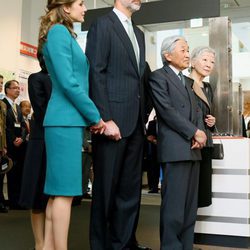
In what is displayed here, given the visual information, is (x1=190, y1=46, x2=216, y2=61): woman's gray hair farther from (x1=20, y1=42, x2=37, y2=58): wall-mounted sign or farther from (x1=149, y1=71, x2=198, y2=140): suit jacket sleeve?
(x1=20, y1=42, x2=37, y2=58): wall-mounted sign

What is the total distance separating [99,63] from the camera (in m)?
2.09

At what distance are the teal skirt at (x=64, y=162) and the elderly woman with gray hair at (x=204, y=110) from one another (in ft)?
3.30

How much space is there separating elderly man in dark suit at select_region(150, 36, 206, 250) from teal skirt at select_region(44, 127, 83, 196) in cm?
63

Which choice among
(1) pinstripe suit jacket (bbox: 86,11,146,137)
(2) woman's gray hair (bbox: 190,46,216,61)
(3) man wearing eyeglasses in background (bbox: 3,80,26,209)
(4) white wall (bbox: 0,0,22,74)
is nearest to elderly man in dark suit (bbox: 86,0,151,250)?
(1) pinstripe suit jacket (bbox: 86,11,146,137)

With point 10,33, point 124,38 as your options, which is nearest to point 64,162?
point 124,38

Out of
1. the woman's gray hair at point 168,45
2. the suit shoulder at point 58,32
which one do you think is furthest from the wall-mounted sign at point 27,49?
the suit shoulder at point 58,32

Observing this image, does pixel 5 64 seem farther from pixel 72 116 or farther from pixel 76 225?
pixel 72 116

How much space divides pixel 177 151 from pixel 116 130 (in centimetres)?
40

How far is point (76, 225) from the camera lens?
3.56 metres

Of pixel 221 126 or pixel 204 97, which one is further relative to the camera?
pixel 221 126

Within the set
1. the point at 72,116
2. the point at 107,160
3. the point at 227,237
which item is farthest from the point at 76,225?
the point at 72,116

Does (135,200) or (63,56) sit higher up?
(63,56)

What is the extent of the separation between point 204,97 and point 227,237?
1019mm

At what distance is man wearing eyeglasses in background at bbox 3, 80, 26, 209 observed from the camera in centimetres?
444
